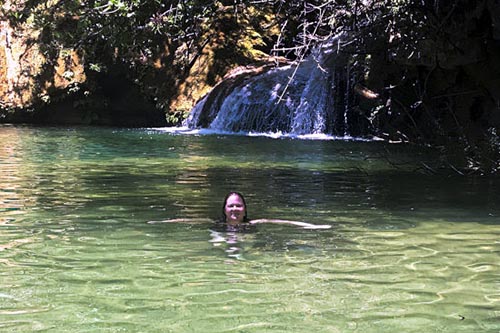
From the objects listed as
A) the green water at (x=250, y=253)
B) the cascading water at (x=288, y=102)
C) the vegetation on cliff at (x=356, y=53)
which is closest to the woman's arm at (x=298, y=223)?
the green water at (x=250, y=253)

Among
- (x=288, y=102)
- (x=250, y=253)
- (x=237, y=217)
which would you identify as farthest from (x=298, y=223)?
(x=288, y=102)

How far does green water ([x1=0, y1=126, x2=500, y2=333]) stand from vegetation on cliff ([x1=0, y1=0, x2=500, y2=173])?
2403mm

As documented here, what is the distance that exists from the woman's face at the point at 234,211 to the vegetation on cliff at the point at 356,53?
404 cm

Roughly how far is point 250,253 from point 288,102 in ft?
52.3

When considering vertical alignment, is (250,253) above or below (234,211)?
below

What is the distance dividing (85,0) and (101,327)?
489 inches

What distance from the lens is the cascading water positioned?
2144cm

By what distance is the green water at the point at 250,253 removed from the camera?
4.47 metres

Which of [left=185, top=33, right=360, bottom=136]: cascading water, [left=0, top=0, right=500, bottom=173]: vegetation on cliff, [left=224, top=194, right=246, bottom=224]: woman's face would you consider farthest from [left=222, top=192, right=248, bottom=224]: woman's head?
[left=185, top=33, right=360, bottom=136]: cascading water

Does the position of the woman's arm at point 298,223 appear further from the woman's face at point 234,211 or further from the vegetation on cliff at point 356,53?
the vegetation on cliff at point 356,53

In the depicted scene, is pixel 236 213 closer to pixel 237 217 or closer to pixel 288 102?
pixel 237 217

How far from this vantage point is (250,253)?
6.18 meters

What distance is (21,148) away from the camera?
16047mm

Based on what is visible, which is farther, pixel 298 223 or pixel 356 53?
pixel 356 53
